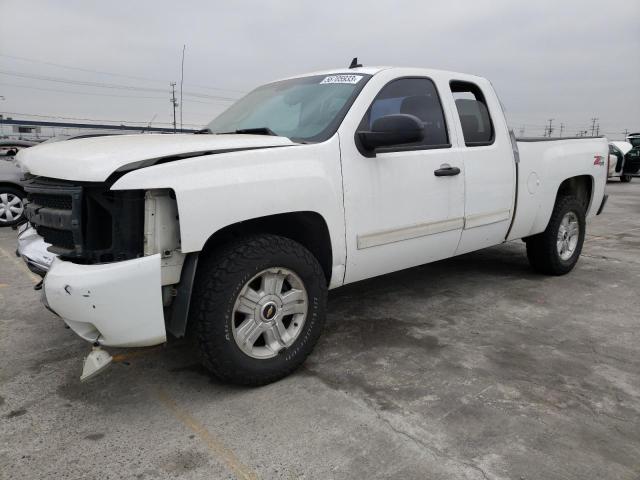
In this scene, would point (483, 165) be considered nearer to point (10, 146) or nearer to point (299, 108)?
point (299, 108)

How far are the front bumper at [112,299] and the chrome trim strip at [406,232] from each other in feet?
4.36

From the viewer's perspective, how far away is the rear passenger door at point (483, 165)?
388 cm

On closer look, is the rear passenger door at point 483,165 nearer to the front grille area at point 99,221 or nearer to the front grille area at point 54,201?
the front grille area at point 99,221

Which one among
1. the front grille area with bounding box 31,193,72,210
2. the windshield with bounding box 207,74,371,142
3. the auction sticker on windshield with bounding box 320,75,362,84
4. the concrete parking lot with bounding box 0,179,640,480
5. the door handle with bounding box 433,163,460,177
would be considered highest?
the auction sticker on windshield with bounding box 320,75,362,84

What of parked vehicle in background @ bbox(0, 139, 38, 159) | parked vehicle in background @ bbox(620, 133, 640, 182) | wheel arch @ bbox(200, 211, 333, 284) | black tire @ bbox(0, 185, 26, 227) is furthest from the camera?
parked vehicle in background @ bbox(620, 133, 640, 182)

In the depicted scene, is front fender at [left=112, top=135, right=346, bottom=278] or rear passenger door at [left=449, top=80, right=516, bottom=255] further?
rear passenger door at [left=449, top=80, right=516, bottom=255]

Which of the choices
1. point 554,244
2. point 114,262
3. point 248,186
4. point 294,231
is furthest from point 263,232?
point 554,244

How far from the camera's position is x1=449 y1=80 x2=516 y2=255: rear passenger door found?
3.88m

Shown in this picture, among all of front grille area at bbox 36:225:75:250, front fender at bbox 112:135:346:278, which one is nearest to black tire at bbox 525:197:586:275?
front fender at bbox 112:135:346:278

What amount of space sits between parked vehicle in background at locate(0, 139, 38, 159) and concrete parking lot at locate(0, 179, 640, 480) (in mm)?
5855

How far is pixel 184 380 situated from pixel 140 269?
0.96 metres

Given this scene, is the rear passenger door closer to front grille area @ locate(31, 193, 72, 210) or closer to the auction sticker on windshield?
the auction sticker on windshield

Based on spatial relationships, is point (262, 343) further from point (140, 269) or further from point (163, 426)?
point (140, 269)

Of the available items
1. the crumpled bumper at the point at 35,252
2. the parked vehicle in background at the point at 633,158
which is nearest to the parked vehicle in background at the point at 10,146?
the crumpled bumper at the point at 35,252
